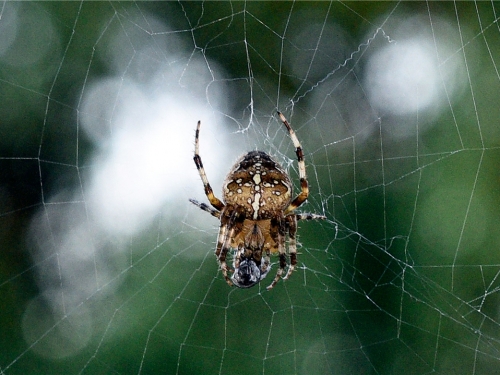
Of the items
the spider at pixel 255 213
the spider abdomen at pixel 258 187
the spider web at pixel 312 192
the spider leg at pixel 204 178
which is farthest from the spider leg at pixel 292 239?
the spider web at pixel 312 192

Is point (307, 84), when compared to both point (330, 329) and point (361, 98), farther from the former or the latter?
point (330, 329)

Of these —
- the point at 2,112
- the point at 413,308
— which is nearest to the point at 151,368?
the point at 413,308

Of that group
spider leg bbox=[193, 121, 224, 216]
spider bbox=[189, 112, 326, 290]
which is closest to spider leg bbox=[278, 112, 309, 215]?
spider bbox=[189, 112, 326, 290]

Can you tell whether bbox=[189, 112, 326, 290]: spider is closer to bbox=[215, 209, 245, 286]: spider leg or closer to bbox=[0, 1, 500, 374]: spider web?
bbox=[215, 209, 245, 286]: spider leg

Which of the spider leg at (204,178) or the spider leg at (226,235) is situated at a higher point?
the spider leg at (204,178)

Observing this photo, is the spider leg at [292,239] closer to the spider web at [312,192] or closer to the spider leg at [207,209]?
the spider leg at [207,209]

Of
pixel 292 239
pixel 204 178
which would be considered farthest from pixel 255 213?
pixel 204 178
